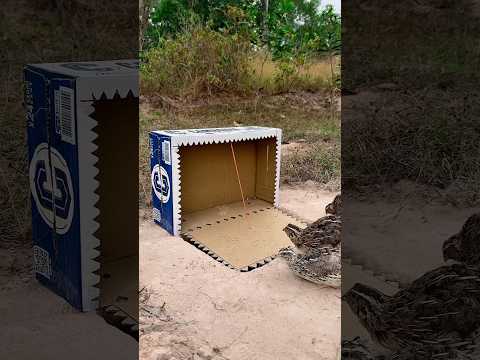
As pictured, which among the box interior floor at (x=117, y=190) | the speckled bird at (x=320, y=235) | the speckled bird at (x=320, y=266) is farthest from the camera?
the speckled bird at (x=320, y=235)

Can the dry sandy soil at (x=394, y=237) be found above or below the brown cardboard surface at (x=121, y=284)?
above

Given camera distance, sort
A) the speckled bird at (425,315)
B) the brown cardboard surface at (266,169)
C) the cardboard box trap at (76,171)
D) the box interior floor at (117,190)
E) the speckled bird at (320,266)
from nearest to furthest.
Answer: the speckled bird at (425,315) → the cardboard box trap at (76,171) → the box interior floor at (117,190) → the speckled bird at (320,266) → the brown cardboard surface at (266,169)

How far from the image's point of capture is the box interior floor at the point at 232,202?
2709 mm

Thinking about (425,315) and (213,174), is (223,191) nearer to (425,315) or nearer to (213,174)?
(213,174)

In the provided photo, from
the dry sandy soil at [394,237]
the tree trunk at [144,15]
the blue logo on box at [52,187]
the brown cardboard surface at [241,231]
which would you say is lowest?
the brown cardboard surface at [241,231]

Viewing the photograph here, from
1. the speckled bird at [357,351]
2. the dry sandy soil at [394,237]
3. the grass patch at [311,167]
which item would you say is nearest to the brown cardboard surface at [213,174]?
the grass patch at [311,167]

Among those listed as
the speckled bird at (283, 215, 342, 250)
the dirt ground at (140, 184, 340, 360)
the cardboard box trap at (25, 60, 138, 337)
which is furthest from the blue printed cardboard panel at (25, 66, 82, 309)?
the speckled bird at (283, 215, 342, 250)

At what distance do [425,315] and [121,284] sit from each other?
3.67ft

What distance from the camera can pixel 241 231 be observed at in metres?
2.94

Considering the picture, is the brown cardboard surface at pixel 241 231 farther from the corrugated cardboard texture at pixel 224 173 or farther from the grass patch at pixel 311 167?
the grass patch at pixel 311 167

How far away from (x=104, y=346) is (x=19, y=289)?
529mm

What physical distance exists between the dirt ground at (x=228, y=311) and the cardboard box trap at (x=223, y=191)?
17cm

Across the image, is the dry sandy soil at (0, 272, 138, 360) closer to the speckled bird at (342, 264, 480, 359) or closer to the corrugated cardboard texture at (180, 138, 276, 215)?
the speckled bird at (342, 264, 480, 359)

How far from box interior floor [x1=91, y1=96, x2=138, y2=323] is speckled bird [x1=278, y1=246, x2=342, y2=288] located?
2.25 ft
